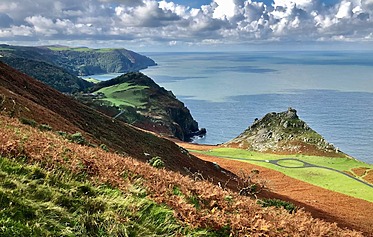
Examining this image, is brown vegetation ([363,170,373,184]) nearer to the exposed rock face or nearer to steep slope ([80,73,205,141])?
the exposed rock face

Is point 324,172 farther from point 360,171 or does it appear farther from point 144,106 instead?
point 144,106

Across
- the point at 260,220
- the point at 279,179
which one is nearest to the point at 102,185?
the point at 260,220

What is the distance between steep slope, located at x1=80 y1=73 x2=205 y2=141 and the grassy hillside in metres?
103

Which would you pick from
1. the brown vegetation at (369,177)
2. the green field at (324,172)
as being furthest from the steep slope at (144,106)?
the brown vegetation at (369,177)

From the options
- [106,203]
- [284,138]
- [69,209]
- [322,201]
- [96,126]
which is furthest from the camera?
[284,138]

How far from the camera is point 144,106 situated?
140125 mm

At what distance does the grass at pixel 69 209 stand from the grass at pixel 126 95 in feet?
411

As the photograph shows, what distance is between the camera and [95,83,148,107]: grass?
141m

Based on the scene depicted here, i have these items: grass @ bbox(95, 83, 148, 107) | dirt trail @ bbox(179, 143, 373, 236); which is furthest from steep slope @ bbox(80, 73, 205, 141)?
dirt trail @ bbox(179, 143, 373, 236)

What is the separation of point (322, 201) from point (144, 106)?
106 m

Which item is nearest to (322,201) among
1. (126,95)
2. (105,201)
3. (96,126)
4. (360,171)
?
(360,171)

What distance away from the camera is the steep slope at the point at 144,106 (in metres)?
120

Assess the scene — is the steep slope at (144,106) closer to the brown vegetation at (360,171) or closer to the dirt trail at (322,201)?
the dirt trail at (322,201)

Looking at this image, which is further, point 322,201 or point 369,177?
point 369,177
